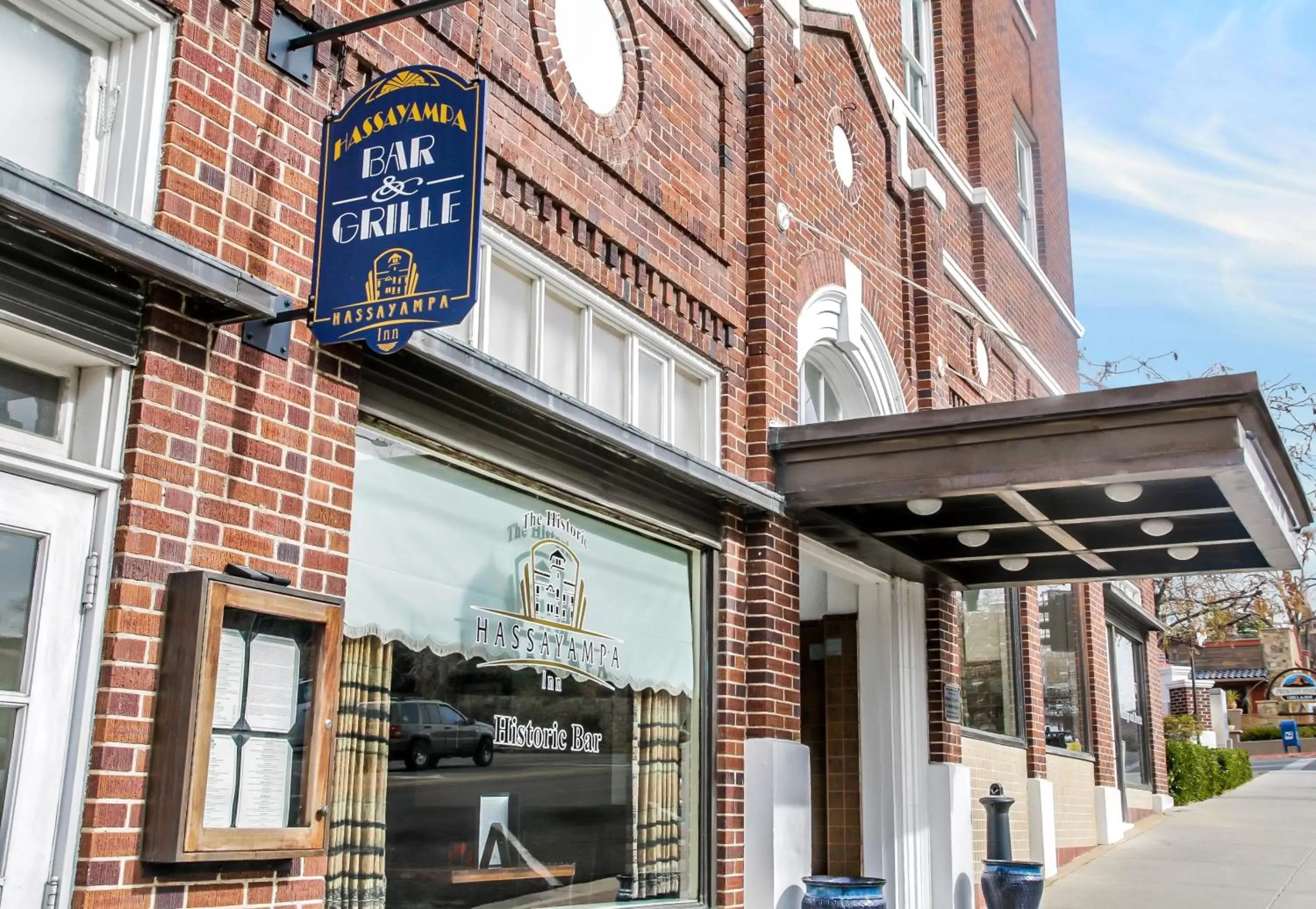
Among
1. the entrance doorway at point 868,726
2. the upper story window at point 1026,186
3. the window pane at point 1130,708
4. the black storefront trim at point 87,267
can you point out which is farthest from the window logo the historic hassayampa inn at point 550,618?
the window pane at point 1130,708

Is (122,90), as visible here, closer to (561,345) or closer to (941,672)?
(561,345)

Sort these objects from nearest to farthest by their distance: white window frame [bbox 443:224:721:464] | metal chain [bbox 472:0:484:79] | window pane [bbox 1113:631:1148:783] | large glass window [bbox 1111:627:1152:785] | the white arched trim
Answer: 1. metal chain [bbox 472:0:484:79]
2. white window frame [bbox 443:224:721:464]
3. the white arched trim
4. large glass window [bbox 1111:627:1152:785]
5. window pane [bbox 1113:631:1148:783]

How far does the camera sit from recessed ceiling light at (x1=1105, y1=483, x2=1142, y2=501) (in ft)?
25.1

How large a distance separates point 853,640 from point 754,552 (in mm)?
2736

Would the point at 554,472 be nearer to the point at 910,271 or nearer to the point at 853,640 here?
the point at 853,640

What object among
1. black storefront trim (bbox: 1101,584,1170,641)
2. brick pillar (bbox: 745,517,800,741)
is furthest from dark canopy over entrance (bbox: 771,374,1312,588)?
black storefront trim (bbox: 1101,584,1170,641)

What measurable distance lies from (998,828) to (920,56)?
8.57 meters

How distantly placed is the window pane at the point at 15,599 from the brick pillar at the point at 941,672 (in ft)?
26.1

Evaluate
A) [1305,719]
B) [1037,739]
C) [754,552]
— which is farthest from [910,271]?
[1305,719]

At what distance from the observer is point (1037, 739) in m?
14.0

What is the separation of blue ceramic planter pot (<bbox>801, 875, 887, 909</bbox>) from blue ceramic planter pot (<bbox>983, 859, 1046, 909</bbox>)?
2382mm

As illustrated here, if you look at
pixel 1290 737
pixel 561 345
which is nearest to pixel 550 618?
pixel 561 345

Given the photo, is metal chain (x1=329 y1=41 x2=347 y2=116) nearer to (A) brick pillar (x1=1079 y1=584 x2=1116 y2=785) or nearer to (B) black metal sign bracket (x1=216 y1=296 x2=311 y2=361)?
(B) black metal sign bracket (x1=216 y1=296 x2=311 y2=361)

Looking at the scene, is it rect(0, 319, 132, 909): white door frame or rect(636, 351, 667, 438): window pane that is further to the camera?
rect(636, 351, 667, 438): window pane
